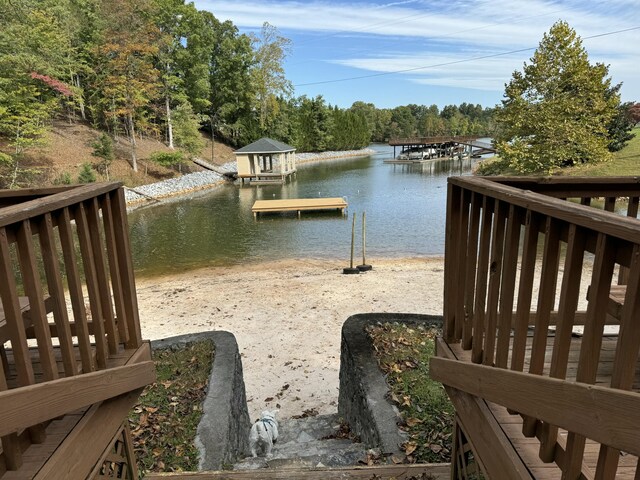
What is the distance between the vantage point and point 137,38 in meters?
27.4

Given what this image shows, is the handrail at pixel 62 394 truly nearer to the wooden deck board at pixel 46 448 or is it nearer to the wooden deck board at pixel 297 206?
the wooden deck board at pixel 46 448

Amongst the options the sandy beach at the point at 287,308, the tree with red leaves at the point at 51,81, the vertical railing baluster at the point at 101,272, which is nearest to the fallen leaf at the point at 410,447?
the sandy beach at the point at 287,308

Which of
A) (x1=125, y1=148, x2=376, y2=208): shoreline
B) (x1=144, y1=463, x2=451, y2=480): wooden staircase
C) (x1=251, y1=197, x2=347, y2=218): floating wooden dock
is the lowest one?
(x1=251, y1=197, x2=347, y2=218): floating wooden dock

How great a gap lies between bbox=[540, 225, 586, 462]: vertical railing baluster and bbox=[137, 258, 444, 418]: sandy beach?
4191 millimetres

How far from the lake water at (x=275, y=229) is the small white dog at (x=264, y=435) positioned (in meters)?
8.67

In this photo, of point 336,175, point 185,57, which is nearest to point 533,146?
point 336,175

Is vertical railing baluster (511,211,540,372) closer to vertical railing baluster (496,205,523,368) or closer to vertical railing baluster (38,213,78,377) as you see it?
vertical railing baluster (496,205,523,368)

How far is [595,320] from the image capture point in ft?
3.83

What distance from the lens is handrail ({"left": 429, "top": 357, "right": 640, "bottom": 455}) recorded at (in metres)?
1.03

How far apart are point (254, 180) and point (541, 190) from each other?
99.6ft

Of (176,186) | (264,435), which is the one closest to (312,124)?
(176,186)

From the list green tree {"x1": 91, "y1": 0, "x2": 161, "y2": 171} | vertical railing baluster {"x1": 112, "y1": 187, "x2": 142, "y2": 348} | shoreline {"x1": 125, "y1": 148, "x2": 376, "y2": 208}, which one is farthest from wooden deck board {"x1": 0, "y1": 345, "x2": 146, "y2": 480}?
green tree {"x1": 91, "y1": 0, "x2": 161, "y2": 171}

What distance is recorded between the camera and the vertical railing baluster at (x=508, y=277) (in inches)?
65.4

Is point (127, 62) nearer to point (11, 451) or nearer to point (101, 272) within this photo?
point (101, 272)
